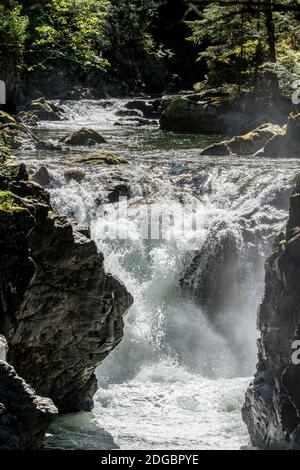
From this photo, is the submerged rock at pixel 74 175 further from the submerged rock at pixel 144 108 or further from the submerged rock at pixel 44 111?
the submerged rock at pixel 144 108

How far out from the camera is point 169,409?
40.1 ft

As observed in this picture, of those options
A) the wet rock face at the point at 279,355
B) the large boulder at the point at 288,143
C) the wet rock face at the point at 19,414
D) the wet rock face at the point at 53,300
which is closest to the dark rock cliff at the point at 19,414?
the wet rock face at the point at 19,414

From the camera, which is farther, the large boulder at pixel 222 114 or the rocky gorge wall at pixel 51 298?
the large boulder at pixel 222 114

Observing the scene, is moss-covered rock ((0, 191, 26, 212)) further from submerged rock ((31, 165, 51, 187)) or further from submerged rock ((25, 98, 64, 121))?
submerged rock ((25, 98, 64, 121))

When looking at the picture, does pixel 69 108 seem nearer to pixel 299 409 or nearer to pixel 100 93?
pixel 100 93

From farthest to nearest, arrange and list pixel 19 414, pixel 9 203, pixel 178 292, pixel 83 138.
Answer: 1. pixel 83 138
2. pixel 178 292
3. pixel 9 203
4. pixel 19 414

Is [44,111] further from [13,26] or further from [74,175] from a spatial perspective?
[74,175]

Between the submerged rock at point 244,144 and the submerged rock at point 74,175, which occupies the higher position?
the submerged rock at point 244,144

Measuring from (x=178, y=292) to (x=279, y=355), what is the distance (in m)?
6.16

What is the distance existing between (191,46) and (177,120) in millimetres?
26317

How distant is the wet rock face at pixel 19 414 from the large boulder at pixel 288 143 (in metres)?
16.5

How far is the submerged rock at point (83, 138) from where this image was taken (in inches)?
985

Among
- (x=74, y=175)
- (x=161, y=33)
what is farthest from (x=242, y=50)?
(x=74, y=175)

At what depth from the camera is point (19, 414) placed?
25.0 ft
